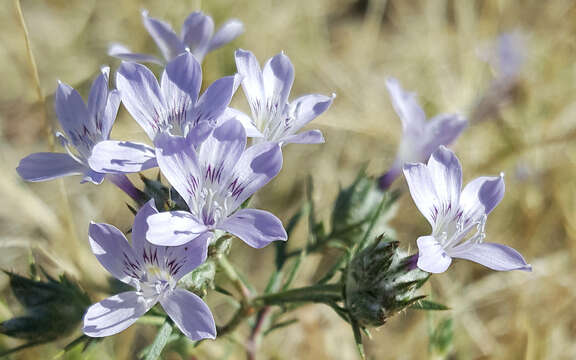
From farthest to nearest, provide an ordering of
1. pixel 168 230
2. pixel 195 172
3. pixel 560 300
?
pixel 560 300 → pixel 195 172 → pixel 168 230

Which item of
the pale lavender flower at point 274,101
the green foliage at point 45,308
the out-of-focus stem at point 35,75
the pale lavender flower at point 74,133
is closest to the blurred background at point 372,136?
the out-of-focus stem at point 35,75

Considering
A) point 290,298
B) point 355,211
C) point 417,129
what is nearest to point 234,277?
point 290,298

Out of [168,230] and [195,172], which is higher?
[195,172]

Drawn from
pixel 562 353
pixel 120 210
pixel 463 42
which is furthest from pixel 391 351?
pixel 463 42

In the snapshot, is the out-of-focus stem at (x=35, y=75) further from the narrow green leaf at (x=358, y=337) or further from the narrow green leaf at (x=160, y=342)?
the narrow green leaf at (x=358, y=337)

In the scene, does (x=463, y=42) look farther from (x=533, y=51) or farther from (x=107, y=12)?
(x=107, y=12)

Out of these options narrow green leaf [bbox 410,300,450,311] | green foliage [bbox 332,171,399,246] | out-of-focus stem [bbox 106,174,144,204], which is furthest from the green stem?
out-of-focus stem [bbox 106,174,144,204]

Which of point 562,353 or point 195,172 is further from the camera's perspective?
point 562,353
